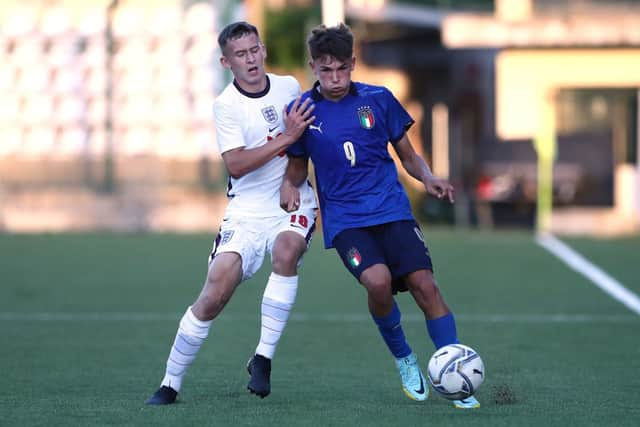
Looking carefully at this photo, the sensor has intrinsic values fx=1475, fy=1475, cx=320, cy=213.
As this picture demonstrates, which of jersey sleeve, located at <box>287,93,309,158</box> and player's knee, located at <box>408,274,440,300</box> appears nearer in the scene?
player's knee, located at <box>408,274,440,300</box>

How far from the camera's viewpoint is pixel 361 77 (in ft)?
101

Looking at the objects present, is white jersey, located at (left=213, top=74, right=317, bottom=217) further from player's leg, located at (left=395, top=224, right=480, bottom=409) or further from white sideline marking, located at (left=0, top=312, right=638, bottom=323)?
white sideline marking, located at (left=0, top=312, right=638, bottom=323)

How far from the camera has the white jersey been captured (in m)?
7.37

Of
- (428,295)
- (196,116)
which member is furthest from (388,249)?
(196,116)

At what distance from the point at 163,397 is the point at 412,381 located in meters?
1.25

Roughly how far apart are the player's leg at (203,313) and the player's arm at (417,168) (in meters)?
0.98

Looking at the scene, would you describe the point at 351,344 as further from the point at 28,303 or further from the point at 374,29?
the point at 374,29

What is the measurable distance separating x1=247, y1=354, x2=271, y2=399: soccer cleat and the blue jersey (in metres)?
0.67

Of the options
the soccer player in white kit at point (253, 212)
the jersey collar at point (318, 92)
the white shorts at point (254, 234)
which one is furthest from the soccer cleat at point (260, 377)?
the jersey collar at point (318, 92)

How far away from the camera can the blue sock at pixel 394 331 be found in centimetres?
739

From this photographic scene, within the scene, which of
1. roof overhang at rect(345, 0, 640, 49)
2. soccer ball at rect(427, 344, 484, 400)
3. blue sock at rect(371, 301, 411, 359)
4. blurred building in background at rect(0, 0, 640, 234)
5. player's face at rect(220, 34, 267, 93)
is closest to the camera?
soccer ball at rect(427, 344, 484, 400)

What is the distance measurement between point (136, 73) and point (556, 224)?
6672mm

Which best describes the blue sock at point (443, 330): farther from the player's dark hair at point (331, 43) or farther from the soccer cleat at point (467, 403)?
the player's dark hair at point (331, 43)

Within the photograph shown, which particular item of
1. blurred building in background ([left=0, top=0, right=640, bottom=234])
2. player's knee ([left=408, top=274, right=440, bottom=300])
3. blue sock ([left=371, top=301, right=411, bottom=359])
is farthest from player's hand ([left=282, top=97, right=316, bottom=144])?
blurred building in background ([left=0, top=0, right=640, bottom=234])
